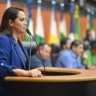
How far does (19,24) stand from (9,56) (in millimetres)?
246

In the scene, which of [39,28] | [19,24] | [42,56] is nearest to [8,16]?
[19,24]

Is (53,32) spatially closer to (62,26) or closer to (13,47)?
(62,26)

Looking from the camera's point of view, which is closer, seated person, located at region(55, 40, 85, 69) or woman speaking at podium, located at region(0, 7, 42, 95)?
woman speaking at podium, located at region(0, 7, 42, 95)

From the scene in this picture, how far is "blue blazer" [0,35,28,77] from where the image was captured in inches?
82.9

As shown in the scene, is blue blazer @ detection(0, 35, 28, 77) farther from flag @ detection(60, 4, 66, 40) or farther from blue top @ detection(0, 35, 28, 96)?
flag @ detection(60, 4, 66, 40)

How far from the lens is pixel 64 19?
7781mm

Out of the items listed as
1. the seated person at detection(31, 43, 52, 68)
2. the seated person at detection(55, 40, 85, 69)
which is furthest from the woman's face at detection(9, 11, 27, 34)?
the seated person at detection(55, 40, 85, 69)

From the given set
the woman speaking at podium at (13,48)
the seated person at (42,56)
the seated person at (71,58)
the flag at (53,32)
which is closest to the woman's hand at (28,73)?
the woman speaking at podium at (13,48)

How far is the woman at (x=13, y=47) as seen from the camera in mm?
2105

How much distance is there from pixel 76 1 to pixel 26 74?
19.6 feet

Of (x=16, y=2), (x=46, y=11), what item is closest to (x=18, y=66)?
(x=16, y=2)

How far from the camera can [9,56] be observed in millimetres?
2201
